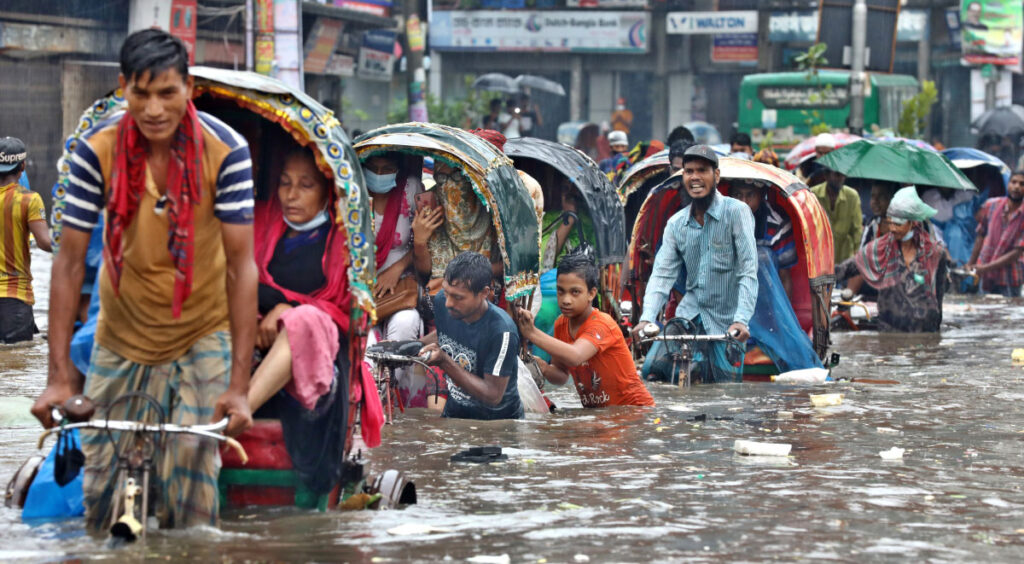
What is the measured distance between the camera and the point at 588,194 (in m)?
11.8

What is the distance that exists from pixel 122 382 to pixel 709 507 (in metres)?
2.42

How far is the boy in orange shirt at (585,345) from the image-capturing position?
841 cm

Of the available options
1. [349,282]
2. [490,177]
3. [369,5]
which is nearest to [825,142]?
[490,177]

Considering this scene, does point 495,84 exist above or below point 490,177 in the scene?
above

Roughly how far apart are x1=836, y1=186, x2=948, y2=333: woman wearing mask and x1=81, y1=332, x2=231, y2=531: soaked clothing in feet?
31.5

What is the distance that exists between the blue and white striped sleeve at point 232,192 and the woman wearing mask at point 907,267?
9.57 metres

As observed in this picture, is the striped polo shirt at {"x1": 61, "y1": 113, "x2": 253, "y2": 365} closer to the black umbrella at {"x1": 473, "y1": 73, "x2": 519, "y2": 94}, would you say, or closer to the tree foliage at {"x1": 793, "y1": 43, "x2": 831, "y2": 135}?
the tree foliage at {"x1": 793, "y1": 43, "x2": 831, "y2": 135}

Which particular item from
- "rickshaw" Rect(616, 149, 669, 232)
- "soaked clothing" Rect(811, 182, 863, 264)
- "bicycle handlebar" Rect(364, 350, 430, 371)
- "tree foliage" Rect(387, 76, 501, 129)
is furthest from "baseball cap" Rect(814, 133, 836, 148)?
"tree foliage" Rect(387, 76, 501, 129)

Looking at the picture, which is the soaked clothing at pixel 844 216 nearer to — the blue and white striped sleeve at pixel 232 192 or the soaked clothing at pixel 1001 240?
the soaked clothing at pixel 1001 240

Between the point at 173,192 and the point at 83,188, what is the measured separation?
29 cm

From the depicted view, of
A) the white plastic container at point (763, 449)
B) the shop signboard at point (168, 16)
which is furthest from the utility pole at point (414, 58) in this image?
the white plastic container at point (763, 449)

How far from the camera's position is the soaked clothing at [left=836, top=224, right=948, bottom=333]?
14.0 m

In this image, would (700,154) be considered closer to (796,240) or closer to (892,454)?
(796,240)

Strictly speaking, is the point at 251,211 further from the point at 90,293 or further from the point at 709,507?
the point at 709,507
